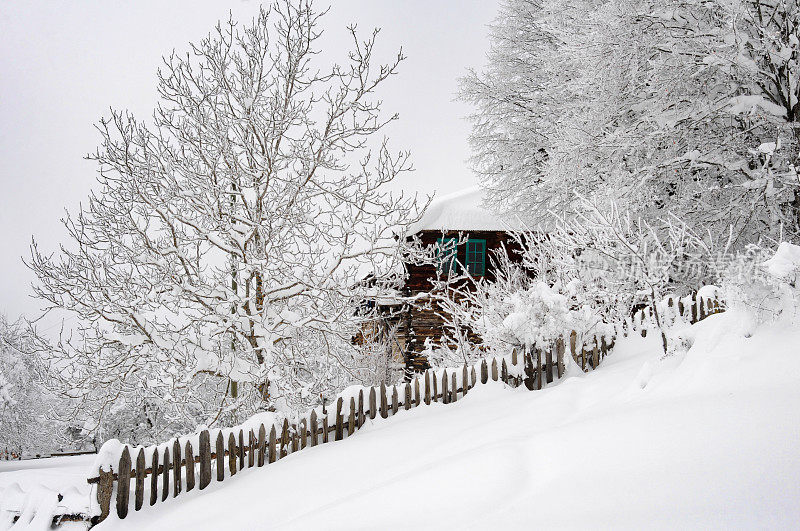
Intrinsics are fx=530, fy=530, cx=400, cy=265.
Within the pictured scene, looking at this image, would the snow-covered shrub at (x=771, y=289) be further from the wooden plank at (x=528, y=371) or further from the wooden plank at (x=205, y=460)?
the wooden plank at (x=205, y=460)

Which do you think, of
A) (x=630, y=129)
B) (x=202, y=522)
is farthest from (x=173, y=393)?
(x=630, y=129)

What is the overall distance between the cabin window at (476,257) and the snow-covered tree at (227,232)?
43.2 ft

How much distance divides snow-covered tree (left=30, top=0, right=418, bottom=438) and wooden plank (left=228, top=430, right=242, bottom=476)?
3.26 feet

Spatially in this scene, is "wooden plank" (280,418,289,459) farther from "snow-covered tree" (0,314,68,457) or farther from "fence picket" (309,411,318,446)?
"snow-covered tree" (0,314,68,457)

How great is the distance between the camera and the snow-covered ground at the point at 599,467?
2.53 m

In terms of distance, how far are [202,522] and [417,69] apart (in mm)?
169737

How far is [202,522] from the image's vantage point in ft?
16.4

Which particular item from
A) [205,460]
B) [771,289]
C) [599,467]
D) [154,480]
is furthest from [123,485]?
[771,289]

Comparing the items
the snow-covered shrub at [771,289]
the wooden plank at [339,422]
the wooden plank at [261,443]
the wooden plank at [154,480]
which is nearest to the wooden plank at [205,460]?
the wooden plank at [154,480]

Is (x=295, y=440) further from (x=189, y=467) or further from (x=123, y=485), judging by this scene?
(x=123, y=485)

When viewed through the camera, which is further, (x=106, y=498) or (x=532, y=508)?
(x=106, y=498)

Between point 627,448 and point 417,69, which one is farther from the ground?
point 417,69

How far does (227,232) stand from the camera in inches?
306

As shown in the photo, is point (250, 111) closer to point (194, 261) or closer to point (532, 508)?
point (194, 261)
